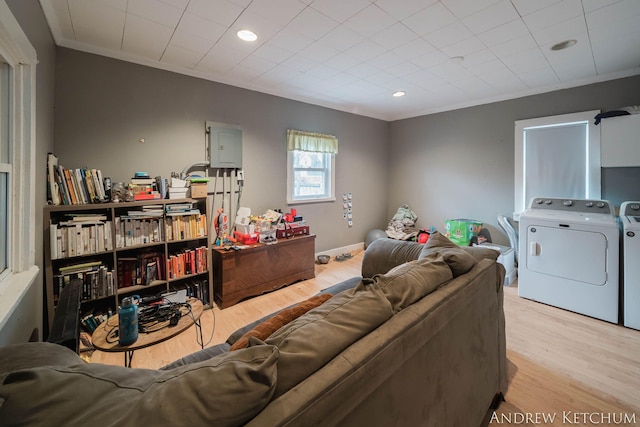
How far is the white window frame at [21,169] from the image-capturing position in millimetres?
1430

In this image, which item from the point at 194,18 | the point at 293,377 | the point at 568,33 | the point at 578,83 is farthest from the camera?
the point at 578,83

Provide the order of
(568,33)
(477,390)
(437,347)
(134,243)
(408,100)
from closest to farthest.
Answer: (437,347)
(477,390)
(568,33)
(134,243)
(408,100)

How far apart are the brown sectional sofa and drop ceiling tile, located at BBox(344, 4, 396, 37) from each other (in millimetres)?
1776

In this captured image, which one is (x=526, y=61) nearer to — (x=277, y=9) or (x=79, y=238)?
A: (x=277, y=9)

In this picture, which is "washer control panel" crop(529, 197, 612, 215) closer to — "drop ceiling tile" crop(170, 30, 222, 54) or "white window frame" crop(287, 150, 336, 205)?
"white window frame" crop(287, 150, 336, 205)

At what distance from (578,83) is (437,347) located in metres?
4.02

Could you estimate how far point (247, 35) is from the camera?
2.26 m

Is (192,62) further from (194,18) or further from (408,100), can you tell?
(408,100)

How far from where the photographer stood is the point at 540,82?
A: 334 cm

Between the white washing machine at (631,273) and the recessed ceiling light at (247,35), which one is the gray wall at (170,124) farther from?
the white washing machine at (631,273)

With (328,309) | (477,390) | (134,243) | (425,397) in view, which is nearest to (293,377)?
(328,309)

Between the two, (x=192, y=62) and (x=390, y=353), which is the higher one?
(x=192, y=62)

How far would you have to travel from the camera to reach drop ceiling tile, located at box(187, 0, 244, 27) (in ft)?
6.08

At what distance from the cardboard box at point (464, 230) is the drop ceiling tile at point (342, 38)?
116 inches
